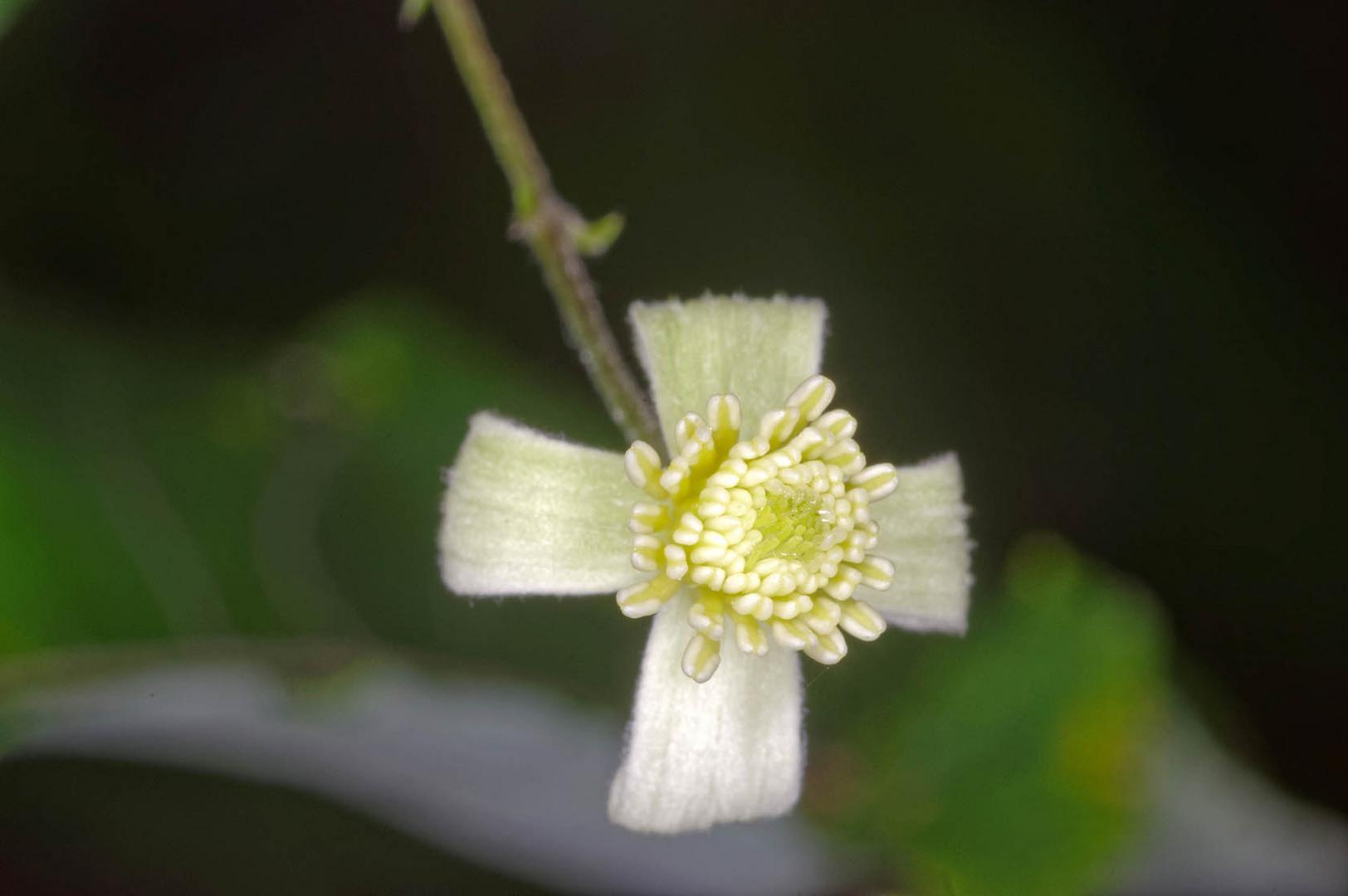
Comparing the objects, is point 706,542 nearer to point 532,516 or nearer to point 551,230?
point 532,516

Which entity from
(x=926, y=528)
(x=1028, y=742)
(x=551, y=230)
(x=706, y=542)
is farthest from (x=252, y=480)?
(x=1028, y=742)

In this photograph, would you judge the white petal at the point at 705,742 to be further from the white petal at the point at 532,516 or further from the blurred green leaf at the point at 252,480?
the blurred green leaf at the point at 252,480

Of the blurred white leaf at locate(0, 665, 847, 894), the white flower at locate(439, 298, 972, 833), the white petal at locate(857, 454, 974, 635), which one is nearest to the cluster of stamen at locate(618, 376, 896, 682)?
the white flower at locate(439, 298, 972, 833)

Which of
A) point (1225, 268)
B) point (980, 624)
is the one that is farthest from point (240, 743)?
point (1225, 268)

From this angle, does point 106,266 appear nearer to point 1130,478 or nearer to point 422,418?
point 422,418

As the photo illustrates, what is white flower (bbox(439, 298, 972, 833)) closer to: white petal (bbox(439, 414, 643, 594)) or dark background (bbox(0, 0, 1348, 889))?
white petal (bbox(439, 414, 643, 594))
